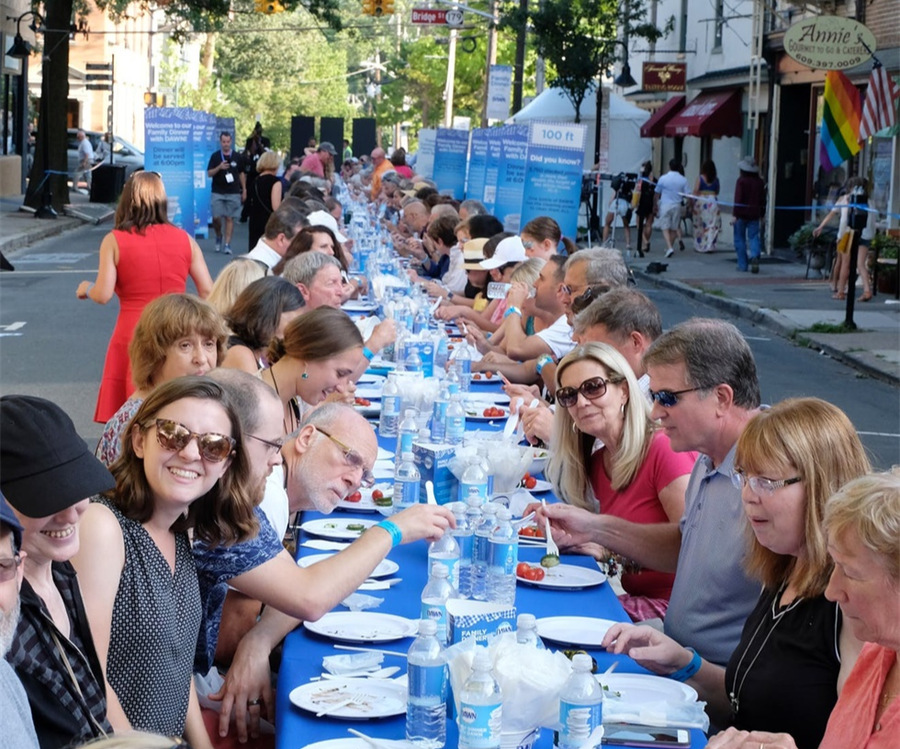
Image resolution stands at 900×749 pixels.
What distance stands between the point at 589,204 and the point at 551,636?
25826 mm

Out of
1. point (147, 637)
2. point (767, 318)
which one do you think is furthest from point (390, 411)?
Answer: point (767, 318)

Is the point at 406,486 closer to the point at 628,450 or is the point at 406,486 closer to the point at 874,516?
the point at 628,450

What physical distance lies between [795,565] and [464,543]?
1289mm

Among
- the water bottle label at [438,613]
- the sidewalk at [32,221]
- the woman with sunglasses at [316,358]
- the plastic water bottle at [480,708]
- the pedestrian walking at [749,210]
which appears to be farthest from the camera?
the sidewalk at [32,221]

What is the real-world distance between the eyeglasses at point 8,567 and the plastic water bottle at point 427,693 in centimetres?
113

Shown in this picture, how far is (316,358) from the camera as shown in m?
5.76

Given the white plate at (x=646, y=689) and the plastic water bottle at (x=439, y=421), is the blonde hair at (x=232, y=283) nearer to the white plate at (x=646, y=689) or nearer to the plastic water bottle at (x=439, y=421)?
the plastic water bottle at (x=439, y=421)

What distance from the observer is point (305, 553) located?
4.83 m

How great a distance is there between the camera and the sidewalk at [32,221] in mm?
25609

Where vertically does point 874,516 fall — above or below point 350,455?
above

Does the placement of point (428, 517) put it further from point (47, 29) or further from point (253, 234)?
point (47, 29)

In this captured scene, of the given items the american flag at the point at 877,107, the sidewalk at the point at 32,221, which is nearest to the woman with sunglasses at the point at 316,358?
the american flag at the point at 877,107

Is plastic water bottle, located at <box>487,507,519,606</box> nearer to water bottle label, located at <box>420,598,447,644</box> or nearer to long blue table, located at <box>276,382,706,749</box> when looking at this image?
long blue table, located at <box>276,382,706,749</box>

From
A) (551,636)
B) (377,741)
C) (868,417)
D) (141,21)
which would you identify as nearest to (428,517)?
(551,636)
